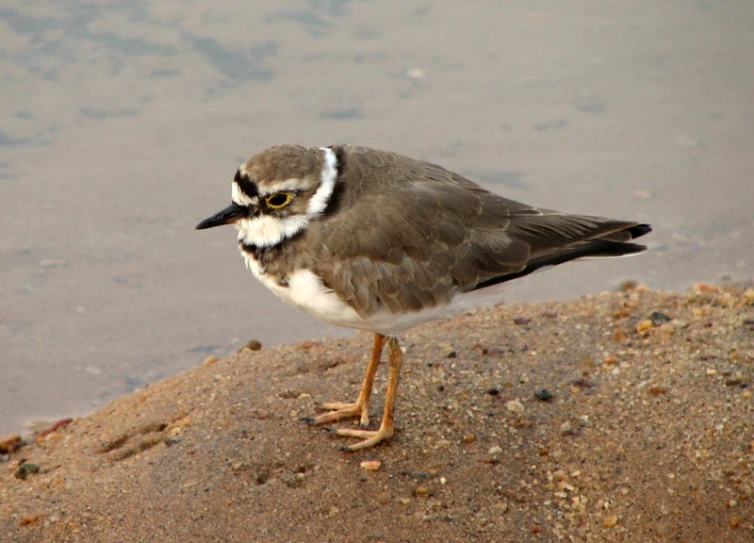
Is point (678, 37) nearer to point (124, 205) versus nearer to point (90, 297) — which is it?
point (124, 205)

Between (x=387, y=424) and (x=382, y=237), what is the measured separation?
49.5 inches

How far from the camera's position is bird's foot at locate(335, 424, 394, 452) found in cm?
585

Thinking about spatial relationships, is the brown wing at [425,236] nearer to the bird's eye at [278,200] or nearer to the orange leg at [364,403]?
the bird's eye at [278,200]

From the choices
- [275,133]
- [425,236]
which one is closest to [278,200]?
[425,236]

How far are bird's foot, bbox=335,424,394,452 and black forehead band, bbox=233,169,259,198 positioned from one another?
65.8 inches

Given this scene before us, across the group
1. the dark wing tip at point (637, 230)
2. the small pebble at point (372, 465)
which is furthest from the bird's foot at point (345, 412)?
the dark wing tip at point (637, 230)

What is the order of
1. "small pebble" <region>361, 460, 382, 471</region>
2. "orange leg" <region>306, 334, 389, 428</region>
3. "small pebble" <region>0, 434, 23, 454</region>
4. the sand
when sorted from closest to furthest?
the sand, "small pebble" <region>361, 460, 382, 471</region>, "orange leg" <region>306, 334, 389, 428</region>, "small pebble" <region>0, 434, 23, 454</region>

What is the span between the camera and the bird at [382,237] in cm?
547

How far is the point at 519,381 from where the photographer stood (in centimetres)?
639

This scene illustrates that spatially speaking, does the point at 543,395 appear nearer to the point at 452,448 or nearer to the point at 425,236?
the point at 452,448

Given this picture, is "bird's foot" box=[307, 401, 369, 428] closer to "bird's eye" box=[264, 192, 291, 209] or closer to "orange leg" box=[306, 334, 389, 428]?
"orange leg" box=[306, 334, 389, 428]

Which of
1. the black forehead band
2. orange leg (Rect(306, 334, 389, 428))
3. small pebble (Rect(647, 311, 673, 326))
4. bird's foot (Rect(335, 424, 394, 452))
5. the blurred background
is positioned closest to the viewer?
the black forehead band

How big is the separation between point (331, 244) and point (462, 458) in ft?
5.12

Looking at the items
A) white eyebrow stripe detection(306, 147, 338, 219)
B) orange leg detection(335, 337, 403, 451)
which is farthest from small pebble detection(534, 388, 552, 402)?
white eyebrow stripe detection(306, 147, 338, 219)
